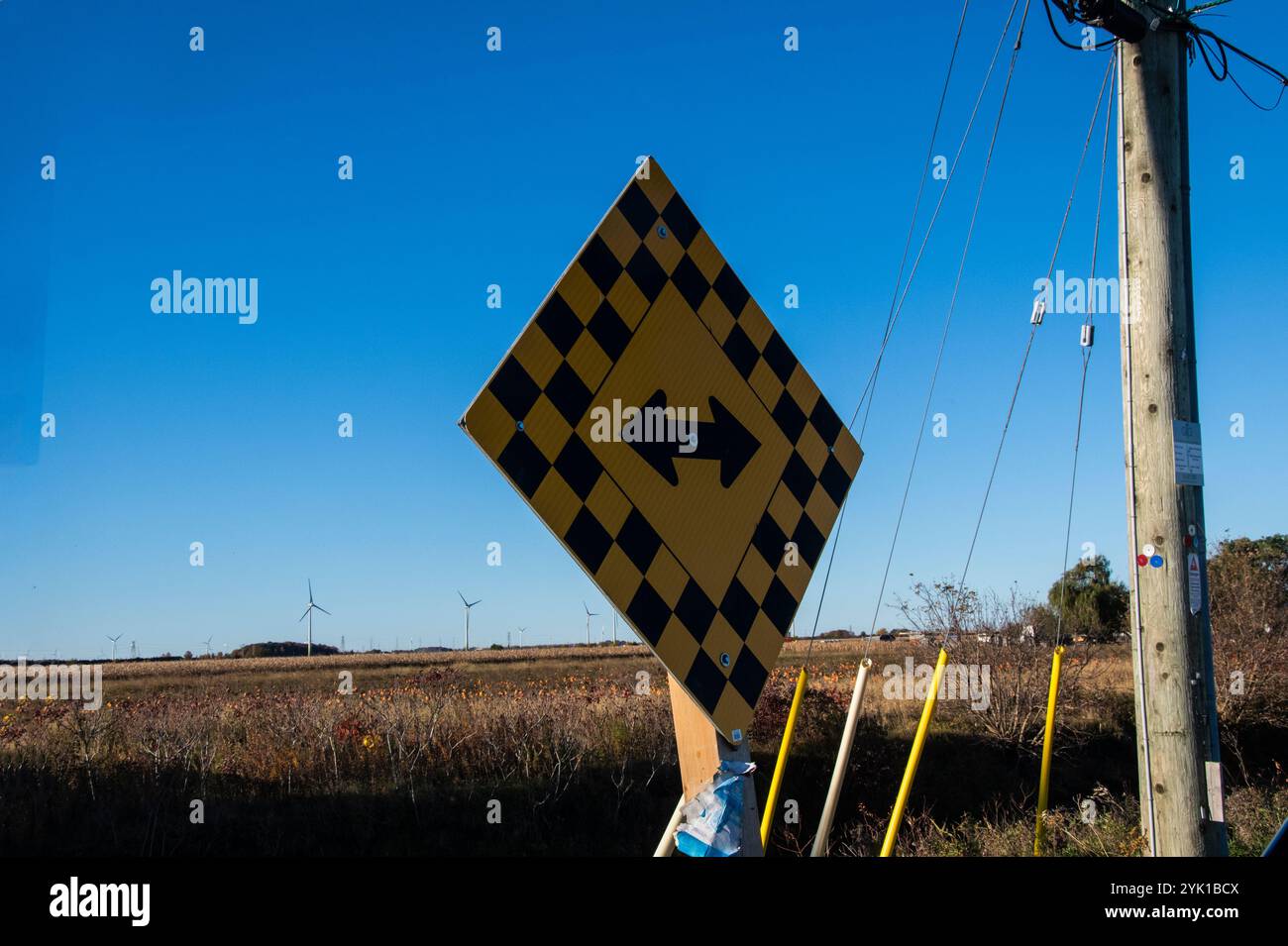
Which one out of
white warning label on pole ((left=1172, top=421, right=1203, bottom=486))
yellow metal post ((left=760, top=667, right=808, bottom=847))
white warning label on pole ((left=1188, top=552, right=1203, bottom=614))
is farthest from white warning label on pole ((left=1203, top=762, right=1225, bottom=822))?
yellow metal post ((left=760, top=667, right=808, bottom=847))

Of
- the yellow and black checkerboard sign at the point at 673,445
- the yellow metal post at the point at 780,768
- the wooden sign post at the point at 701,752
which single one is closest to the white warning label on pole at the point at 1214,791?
the yellow metal post at the point at 780,768

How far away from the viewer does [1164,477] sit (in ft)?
17.7

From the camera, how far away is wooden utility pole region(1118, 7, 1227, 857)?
5.27m

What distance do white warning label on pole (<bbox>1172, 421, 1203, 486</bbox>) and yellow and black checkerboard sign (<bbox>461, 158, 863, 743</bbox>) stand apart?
320 centimetres

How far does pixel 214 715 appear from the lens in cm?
1135

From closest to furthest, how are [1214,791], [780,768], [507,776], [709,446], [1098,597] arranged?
[709,446]
[780,768]
[1214,791]
[507,776]
[1098,597]

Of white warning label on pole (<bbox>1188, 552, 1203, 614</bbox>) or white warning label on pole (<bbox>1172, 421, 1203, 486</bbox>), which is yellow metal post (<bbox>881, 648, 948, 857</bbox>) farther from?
white warning label on pole (<bbox>1172, 421, 1203, 486</bbox>)

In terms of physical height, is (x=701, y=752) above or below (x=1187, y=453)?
below

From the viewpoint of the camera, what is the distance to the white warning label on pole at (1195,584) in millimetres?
5352

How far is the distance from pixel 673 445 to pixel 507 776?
347 inches

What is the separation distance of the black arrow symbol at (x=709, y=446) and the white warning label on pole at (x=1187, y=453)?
3612mm

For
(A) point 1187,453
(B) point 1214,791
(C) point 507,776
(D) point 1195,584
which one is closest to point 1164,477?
(A) point 1187,453

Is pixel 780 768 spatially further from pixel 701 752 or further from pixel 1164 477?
pixel 1164 477
